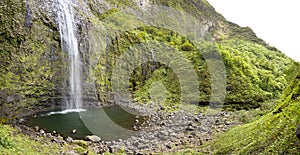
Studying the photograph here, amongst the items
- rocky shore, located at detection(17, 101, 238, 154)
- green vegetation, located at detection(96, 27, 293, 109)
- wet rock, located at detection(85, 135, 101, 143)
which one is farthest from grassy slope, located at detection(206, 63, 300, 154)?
green vegetation, located at detection(96, 27, 293, 109)

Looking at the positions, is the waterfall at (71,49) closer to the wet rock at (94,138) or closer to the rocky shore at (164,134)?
the rocky shore at (164,134)

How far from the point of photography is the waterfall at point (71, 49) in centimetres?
2028

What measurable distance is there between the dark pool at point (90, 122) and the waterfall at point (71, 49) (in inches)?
42.6

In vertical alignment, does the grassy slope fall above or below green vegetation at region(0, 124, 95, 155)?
above

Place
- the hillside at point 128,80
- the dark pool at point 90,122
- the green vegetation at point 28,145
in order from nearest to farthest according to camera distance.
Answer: the green vegetation at point 28,145 < the hillside at point 128,80 < the dark pool at point 90,122

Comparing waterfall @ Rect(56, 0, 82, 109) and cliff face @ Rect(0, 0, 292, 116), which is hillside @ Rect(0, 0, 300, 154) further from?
waterfall @ Rect(56, 0, 82, 109)

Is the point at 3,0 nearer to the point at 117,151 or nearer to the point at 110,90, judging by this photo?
the point at 110,90

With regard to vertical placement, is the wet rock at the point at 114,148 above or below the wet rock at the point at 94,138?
below

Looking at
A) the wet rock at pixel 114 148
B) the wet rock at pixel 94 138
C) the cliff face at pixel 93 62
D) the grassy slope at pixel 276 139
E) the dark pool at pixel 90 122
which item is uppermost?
the cliff face at pixel 93 62

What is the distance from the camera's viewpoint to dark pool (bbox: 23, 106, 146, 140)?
14.9 metres

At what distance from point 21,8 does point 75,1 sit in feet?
22.0

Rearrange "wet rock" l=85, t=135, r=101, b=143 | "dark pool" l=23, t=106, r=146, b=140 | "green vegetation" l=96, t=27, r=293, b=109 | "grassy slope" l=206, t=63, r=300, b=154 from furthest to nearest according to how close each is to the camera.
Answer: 1. "green vegetation" l=96, t=27, r=293, b=109
2. "dark pool" l=23, t=106, r=146, b=140
3. "wet rock" l=85, t=135, r=101, b=143
4. "grassy slope" l=206, t=63, r=300, b=154

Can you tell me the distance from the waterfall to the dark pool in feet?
3.55

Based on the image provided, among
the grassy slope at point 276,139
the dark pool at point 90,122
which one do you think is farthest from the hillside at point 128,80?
the dark pool at point 90,122
